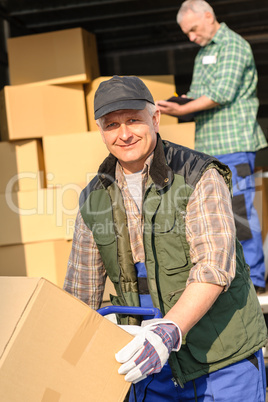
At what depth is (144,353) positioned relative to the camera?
1.31 meters

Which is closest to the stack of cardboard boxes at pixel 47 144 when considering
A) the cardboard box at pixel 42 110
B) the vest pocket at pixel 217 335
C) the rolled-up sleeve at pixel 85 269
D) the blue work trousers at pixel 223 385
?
the cardboard box at pixel 42 110

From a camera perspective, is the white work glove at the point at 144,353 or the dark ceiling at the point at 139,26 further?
the dark ceiling at the point at 139,26

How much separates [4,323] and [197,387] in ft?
2.20

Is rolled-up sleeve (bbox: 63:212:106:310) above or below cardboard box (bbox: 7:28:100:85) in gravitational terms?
below

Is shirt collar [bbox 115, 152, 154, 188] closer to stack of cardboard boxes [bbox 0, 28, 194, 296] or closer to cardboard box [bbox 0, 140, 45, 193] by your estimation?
stack of cardboard boxes [bbox 0, 28, 194, 296]

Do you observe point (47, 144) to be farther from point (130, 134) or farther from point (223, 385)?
point (223, 385)

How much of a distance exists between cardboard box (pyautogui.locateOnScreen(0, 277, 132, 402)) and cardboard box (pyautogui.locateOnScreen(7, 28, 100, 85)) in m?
2.55

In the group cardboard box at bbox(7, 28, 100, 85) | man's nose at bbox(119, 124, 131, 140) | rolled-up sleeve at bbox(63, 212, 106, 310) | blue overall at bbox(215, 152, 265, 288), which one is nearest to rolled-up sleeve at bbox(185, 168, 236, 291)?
man's nose at bbox(119, 124, 131, 140)

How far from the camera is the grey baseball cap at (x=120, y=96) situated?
5.45 ft

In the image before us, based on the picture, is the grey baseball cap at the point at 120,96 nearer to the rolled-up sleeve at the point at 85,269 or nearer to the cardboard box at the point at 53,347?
the rolled-up sleeve at the point at 85,269

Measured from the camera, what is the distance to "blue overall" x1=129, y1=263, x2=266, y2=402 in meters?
1.68

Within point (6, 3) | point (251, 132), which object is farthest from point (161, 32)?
point (251, 132)

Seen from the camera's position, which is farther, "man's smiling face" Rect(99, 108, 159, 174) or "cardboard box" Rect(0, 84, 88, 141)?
"cardboard box" Rect(0, 84, 88, 141)

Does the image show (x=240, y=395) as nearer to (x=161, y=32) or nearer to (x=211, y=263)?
(x=211, y=263)
